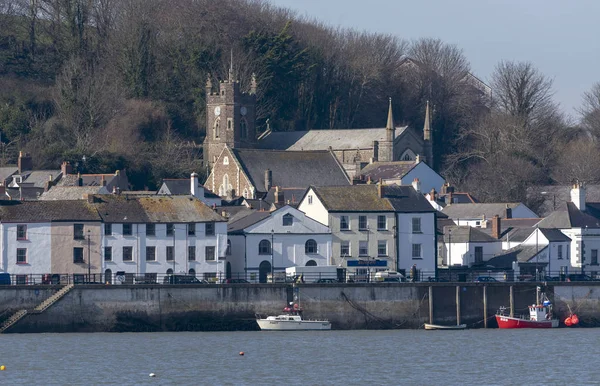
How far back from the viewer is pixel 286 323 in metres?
84.9

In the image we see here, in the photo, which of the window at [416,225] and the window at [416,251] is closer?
the window at [416,251]

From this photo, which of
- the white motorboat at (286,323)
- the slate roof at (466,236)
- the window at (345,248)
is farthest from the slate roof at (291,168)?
the white motorboat at (286,323)

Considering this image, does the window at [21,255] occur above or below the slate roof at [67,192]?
below

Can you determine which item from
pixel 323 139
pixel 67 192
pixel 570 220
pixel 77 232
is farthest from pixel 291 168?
pixel 77 232

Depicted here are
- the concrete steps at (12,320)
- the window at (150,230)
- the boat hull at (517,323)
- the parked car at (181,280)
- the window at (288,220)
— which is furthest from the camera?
the window at (288,220)

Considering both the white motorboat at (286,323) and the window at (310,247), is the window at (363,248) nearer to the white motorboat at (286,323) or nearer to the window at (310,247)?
the window at (310,247)

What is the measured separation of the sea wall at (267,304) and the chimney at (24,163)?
46.8 metres

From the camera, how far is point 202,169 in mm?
144875

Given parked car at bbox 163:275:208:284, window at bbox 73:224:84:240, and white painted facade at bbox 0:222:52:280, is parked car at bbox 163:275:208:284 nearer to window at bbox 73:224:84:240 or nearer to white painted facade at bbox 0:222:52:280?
window at bbox 73:224:84:240

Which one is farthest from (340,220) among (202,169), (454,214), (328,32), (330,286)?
(328,32)

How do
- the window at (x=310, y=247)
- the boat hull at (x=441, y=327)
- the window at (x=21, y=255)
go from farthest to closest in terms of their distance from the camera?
1. the window at (x=310, y=247)
2. the window at (x=21, y=255)
3. the boat hull at (x=441, y=327)

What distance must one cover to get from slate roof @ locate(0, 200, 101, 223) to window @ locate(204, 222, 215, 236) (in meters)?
5.86

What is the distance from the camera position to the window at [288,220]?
310 ft

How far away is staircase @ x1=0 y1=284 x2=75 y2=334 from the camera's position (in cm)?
8219
